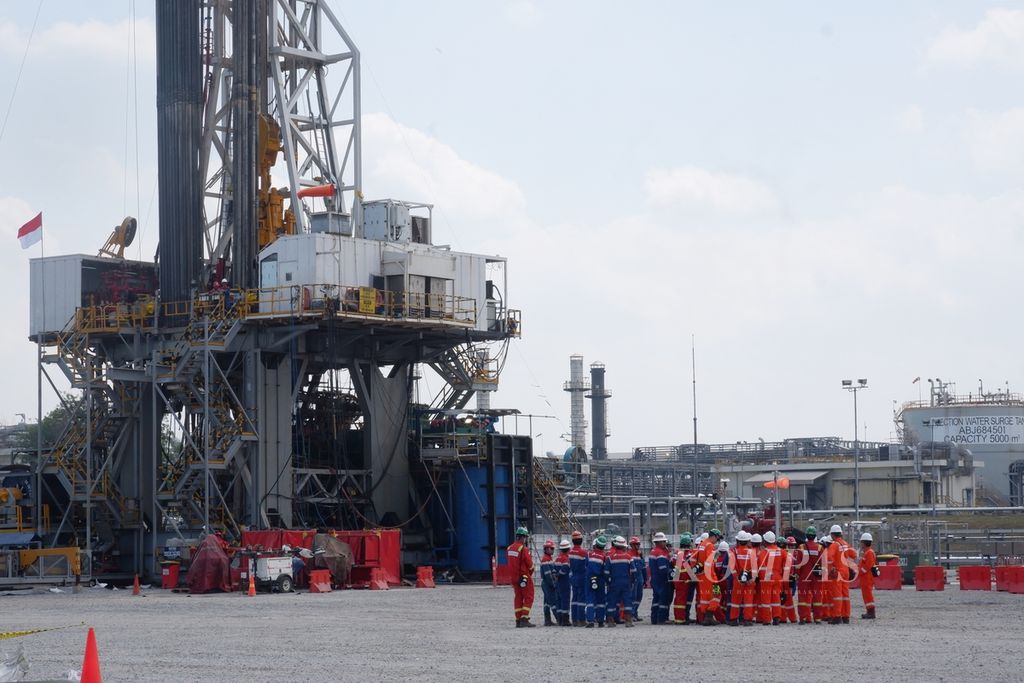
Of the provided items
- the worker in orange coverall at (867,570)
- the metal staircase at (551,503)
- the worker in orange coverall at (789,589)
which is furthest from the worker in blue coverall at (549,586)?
the metal staircase at (551,503)

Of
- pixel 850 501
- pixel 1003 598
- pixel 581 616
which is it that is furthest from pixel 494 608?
pixel 850 501

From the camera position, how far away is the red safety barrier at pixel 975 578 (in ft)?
124

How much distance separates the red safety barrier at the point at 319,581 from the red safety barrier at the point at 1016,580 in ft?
54.5

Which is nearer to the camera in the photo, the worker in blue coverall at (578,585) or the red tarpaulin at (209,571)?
the worker in blue coverall at (578,585)

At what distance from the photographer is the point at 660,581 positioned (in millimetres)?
26969

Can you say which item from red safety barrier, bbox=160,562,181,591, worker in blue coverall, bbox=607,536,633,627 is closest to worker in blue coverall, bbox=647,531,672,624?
worker in blue coverall, bbox=607,536,633,627

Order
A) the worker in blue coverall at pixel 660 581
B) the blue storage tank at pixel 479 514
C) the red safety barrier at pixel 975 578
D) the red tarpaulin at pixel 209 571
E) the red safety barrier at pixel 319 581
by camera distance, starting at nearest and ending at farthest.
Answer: the worker in blue coverall at pixel 660 581
the red safety barrier at pixel 975 578
the red safety barrier at pixel 319 581
the red tarpaulin at pixel 209 571
the blue storage tank at pixel 479 514

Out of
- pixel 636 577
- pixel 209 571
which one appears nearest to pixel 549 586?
pixel 636 577

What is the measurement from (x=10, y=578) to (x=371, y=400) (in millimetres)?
11752

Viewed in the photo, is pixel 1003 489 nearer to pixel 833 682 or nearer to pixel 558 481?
pixel 558 481

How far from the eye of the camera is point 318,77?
164 feet

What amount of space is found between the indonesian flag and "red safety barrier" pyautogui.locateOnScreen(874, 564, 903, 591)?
27.0 meters

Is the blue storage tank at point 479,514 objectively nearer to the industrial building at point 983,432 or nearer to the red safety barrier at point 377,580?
the red safety barrier at point 377,580

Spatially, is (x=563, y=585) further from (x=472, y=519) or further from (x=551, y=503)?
(x=551, y=503)
